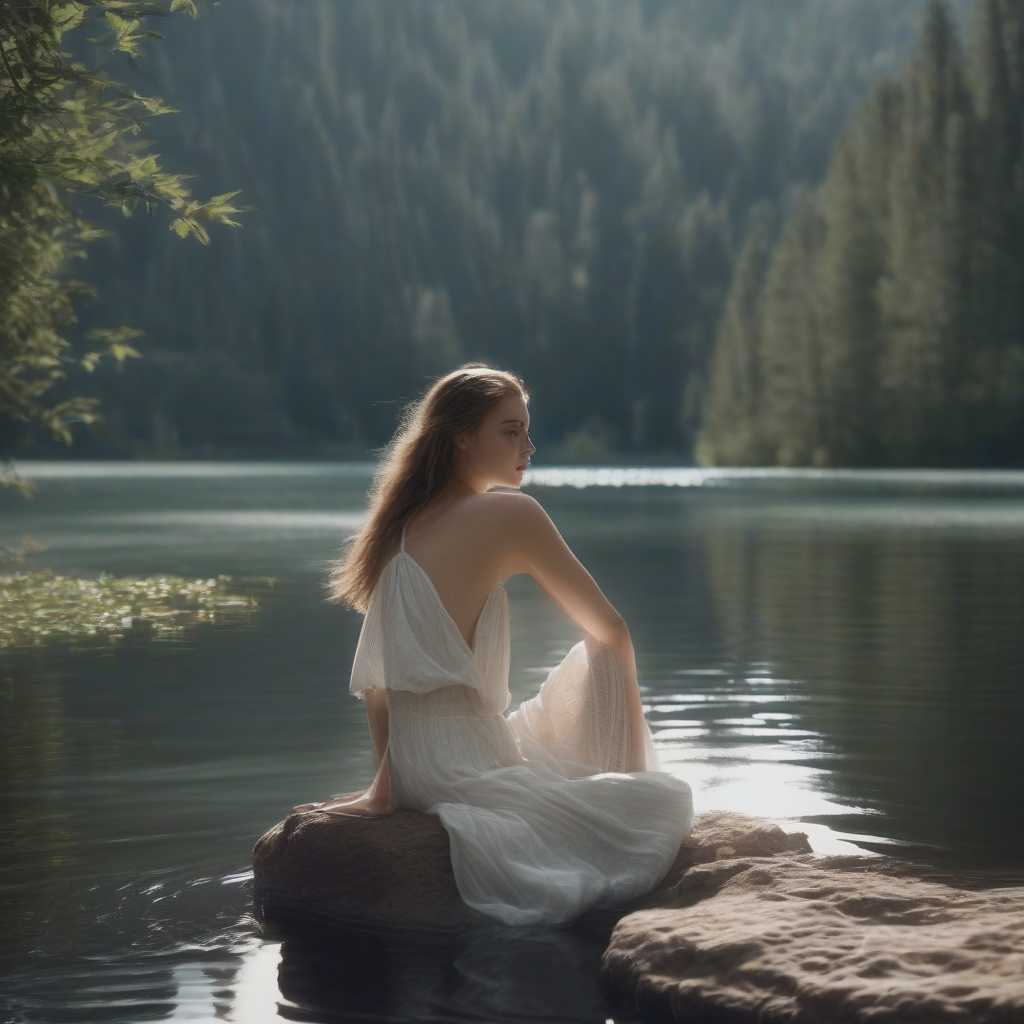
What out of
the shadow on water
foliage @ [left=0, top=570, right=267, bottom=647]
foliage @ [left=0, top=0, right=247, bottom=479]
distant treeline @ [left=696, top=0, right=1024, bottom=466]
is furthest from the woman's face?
distant treeline @ [left=696, top=0, right=1024, bottom=466]

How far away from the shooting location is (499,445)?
5227 millimetres

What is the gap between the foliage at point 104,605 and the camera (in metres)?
13.8

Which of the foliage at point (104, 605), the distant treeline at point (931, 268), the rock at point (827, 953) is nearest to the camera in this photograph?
the rock at point (827, 953)

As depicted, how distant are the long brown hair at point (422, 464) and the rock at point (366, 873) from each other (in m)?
0.73

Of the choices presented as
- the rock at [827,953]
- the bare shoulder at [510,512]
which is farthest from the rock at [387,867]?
the bare shoulder at [510,512]

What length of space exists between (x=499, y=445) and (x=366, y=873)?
4.45 ft

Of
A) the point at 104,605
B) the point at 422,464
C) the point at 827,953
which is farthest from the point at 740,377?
the point at 827,953

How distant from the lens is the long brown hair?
17.1 ft

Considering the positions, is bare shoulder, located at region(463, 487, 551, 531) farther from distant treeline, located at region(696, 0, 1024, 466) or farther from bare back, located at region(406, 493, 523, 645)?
distant treeline, located at region(696, 0, 1024, 466)

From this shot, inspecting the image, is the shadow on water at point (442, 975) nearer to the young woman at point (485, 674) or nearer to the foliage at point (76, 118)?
the young woman at point (485, 674)

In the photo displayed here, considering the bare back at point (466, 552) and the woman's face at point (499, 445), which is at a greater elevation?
the woman's face at point (499, 445)

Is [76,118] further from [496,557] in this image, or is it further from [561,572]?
[561,572]

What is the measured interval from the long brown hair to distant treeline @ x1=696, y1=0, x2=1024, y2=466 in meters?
66.0

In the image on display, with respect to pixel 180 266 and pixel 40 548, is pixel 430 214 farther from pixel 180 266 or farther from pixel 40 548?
pixel 40 548
